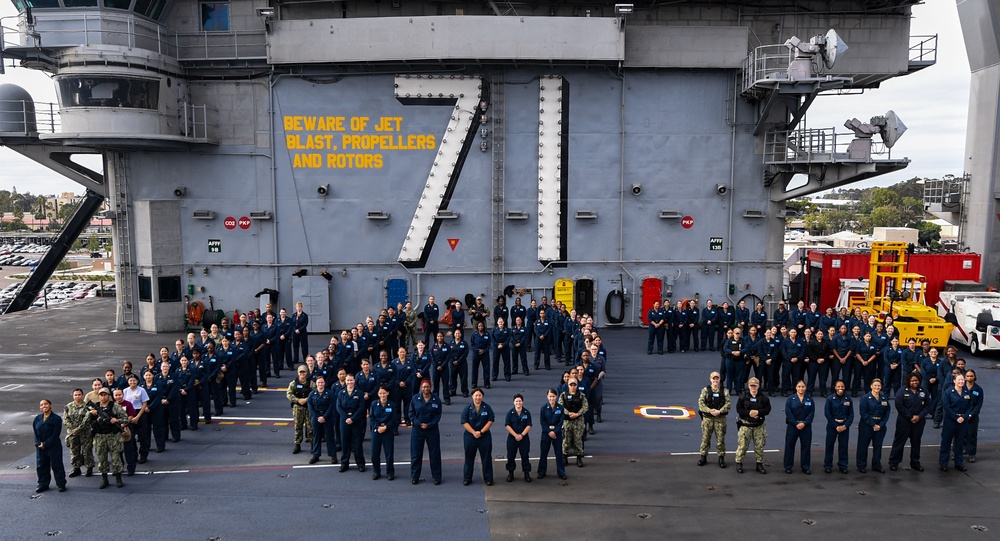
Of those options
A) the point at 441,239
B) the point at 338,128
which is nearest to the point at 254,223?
the point at 338,128

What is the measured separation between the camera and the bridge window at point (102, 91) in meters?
17.3

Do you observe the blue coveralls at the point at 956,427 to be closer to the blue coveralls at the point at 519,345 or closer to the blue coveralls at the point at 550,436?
the blue coveralls at the point at 550,436

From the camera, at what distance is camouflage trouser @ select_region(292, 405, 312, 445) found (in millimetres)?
10734

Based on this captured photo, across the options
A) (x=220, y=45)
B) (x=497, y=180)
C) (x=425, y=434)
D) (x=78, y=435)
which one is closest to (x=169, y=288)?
(x=220, y=45)

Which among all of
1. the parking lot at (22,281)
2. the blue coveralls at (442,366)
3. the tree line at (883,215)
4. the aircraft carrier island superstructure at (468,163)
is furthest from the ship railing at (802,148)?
the tree line at (883,215)

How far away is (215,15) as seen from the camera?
63.4ft

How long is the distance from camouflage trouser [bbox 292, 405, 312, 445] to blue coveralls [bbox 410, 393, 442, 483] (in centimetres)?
218

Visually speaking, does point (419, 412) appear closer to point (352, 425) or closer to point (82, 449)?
point (352, 425)

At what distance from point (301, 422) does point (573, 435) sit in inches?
164

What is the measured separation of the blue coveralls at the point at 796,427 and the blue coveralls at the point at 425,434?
4.91 m

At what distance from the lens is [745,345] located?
13641 millimetres

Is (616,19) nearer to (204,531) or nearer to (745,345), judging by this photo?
(745,345)

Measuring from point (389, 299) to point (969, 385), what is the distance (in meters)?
13.8

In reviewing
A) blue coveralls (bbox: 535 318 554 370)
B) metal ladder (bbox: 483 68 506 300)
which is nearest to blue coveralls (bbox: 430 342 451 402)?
blue coveralls (bbox: 535 318 554 370)
